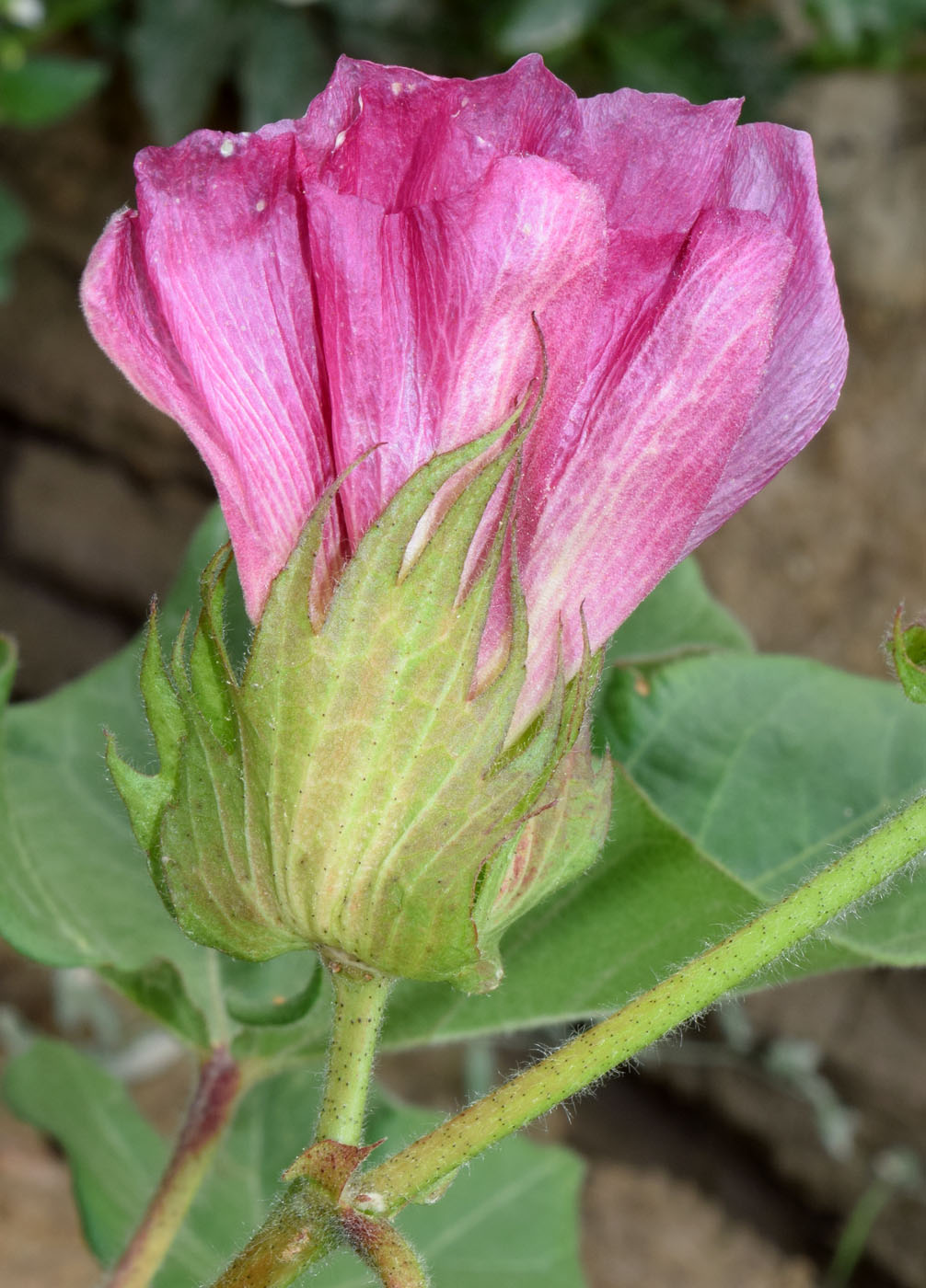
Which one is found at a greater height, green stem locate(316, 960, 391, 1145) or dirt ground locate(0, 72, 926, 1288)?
green stem locate(316, 960, 391, 1145)

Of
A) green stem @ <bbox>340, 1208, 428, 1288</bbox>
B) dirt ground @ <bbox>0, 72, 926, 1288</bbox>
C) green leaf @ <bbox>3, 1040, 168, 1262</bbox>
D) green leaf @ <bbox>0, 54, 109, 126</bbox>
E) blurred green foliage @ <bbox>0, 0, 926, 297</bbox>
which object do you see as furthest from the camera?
dirt ground @ <bbox>0, 72, 926, 1288</bbox>

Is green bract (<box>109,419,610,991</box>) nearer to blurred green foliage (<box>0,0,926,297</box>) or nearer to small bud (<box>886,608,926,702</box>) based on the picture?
small bud (<box>886,608,926,702</box>)

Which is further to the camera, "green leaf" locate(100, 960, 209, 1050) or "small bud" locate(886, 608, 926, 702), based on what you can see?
"green leaf" locate(100, 960, 209, 1050)

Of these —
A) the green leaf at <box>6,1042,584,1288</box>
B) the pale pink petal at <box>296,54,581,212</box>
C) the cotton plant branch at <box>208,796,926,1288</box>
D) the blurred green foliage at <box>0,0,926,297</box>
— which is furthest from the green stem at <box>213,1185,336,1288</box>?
the blurred green foliage at <box>0,0,926,297</box>

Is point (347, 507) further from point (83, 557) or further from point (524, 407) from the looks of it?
point (83, 557)

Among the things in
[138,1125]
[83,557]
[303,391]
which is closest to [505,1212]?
[138,1125]

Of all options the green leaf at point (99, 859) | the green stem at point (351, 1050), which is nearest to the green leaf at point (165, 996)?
the green leaf at point (99, 859)

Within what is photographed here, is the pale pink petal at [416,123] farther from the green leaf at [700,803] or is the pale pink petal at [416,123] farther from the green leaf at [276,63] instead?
the green leaf at [276,63]
